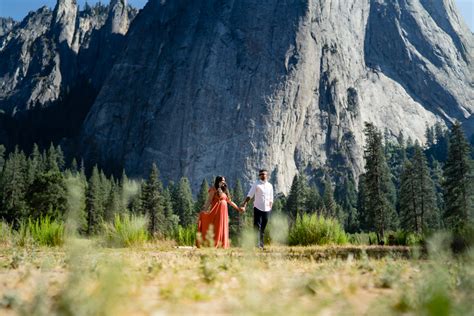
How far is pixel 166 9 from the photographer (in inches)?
5010

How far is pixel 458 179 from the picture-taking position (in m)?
43.2

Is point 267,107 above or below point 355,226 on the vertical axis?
above

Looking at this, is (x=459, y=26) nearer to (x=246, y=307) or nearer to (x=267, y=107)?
(x=267, y=107)

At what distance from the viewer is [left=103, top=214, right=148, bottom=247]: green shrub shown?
39.9 feet

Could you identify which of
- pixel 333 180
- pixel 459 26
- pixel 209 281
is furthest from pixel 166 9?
pixel 209 281

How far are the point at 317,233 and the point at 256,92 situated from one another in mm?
92082

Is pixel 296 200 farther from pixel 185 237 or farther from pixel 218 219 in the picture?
pixel 218 219

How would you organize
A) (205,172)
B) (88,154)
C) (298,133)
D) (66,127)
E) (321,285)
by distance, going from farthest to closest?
1. (66,127)
2. (88,154)
3. (298,133)
4. (205,172)
5. (321,285)

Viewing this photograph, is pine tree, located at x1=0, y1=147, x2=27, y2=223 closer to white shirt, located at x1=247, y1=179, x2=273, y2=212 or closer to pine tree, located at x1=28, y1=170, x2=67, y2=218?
pine tree, located at x1=28, y1=170, x2=67, y2=218

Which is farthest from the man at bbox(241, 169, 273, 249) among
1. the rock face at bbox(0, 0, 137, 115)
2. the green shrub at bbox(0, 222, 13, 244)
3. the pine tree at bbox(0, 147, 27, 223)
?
the rock face at bbox(0, 0, 137, 115)

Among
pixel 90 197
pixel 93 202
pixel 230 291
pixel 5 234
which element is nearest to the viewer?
pixel 230 291

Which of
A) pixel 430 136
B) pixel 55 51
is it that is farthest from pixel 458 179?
pixel 55 51

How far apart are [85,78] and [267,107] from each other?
243ft

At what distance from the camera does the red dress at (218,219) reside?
534 inches
